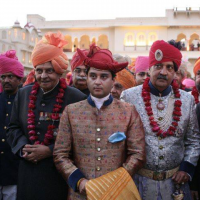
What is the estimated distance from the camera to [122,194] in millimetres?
2240

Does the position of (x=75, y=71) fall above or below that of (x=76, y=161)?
above

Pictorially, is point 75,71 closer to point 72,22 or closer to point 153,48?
point 153,48

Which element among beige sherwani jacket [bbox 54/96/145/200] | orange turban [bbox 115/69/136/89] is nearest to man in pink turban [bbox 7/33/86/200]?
beige sherwani jacket [bbox 54/96/145/200]

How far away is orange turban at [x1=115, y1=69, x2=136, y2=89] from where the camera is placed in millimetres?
4109

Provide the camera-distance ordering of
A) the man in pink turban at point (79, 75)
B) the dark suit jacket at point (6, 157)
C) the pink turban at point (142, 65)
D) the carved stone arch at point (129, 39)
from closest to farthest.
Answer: the dark suit jacket at point (6, 157), the man in pink turban at point (79, 75), the pink turban at point (142, 65), the carved stone arch at point (129, 39)

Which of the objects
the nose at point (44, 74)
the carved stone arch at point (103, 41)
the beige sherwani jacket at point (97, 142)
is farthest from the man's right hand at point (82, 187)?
the carved stone arch at point (103, 41)

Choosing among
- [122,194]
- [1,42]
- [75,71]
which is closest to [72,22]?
[1,42]

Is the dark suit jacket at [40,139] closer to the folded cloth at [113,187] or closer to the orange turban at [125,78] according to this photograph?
the folded cloth at [113,187]

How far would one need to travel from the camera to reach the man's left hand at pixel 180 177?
8.68 feet

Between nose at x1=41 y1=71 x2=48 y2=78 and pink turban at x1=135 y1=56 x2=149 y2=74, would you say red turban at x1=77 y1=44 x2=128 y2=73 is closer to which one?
nose at x1=41 y1=71 x2=48 y2=78

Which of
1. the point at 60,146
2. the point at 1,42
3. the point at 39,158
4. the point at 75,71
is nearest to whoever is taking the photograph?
the point at 60,146

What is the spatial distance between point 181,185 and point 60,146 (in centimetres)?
120

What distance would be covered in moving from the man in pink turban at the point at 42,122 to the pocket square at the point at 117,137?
62 centimetres

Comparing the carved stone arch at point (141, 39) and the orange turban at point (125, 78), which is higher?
the carved stone arch at point (141, 39)
